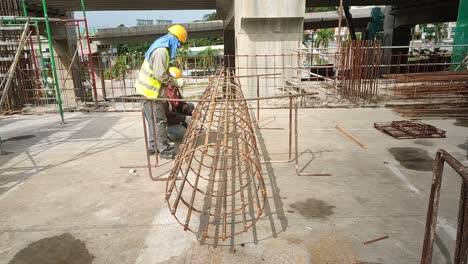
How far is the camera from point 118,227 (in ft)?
12.7

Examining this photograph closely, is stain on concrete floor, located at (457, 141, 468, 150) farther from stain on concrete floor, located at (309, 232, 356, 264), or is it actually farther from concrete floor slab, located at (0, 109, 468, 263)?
stain on concrete floor, located at (309, 232, 356, 264)

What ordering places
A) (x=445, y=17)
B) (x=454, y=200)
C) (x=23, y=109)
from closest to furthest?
(x=454, y=200) → (x=23, y=109) → (x=445, y=17)

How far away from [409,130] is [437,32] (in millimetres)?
51658

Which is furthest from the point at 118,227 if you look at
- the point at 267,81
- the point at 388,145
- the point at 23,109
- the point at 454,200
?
the point at 267,81

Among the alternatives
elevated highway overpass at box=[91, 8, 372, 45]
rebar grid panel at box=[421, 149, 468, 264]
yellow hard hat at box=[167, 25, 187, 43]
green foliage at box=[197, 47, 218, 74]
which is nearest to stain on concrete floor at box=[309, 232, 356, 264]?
rebar grid panel at box=[421, 149, 468, 264]

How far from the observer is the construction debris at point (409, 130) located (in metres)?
6.98

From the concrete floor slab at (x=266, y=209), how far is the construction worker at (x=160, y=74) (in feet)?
2.00

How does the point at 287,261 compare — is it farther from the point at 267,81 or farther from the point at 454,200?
the point at 267,81

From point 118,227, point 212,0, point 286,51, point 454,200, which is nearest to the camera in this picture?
point 118,227

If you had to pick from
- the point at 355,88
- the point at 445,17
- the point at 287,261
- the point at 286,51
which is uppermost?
the point at 445,17

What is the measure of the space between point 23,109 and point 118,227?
9060 mm

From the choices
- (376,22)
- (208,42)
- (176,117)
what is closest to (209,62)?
(176,117)

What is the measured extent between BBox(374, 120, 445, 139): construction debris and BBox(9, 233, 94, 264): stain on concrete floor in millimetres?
6096

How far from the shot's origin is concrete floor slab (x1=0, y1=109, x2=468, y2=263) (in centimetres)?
338
